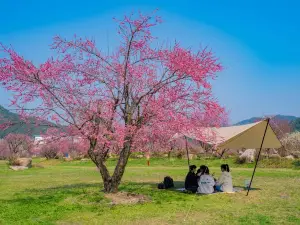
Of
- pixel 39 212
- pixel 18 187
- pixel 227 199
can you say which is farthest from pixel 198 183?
pixel 18 187

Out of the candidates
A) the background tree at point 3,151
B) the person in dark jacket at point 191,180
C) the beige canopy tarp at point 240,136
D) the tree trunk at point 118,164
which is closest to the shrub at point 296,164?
the beige canopy tarp at point 240,136

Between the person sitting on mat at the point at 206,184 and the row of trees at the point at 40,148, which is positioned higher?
the row of trees at the point at 40,148

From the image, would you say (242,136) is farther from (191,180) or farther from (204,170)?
(191,180)

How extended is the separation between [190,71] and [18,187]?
11183 millimetres

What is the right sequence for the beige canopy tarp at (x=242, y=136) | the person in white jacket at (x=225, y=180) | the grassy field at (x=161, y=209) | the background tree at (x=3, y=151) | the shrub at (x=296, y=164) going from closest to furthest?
the grassy field at (x=161, y=209)
the person in white jacket at (x=225, y=180)
the beige canopy tarp at (x=242, y=136)
the shrub at (x=296, y=164)
the background tree at (x=3, y=151)

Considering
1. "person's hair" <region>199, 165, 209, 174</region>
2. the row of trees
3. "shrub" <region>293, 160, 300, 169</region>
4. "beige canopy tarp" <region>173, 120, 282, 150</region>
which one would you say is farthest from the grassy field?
"shrub" <region>293, 160, 300, 169</region>

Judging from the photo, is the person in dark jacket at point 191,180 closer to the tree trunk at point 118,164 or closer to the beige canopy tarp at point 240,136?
the beige canopy tarp at point 240,136

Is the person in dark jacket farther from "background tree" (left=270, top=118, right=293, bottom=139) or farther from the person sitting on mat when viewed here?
"background tree" (left=270, top=118, right=293, bottom=139)

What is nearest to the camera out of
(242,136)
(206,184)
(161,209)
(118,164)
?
(161,209)

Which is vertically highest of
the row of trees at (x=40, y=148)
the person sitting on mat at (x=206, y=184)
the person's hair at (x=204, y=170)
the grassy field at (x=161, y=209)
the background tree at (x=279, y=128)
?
the background tree at (x=279, y=128)

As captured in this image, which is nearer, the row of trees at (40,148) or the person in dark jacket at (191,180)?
the row of trees at (40,148)

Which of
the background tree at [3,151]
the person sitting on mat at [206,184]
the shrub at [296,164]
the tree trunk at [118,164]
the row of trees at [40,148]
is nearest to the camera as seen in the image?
the tree trunk at [118,164]

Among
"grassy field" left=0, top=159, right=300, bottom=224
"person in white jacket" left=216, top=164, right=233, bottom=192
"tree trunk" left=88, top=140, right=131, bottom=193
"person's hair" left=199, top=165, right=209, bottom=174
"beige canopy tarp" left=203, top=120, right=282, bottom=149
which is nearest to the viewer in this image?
"grassy field" left=0, top=159, right=300, bottom=224

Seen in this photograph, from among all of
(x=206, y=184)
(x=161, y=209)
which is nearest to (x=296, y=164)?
(x=206, y=184)
